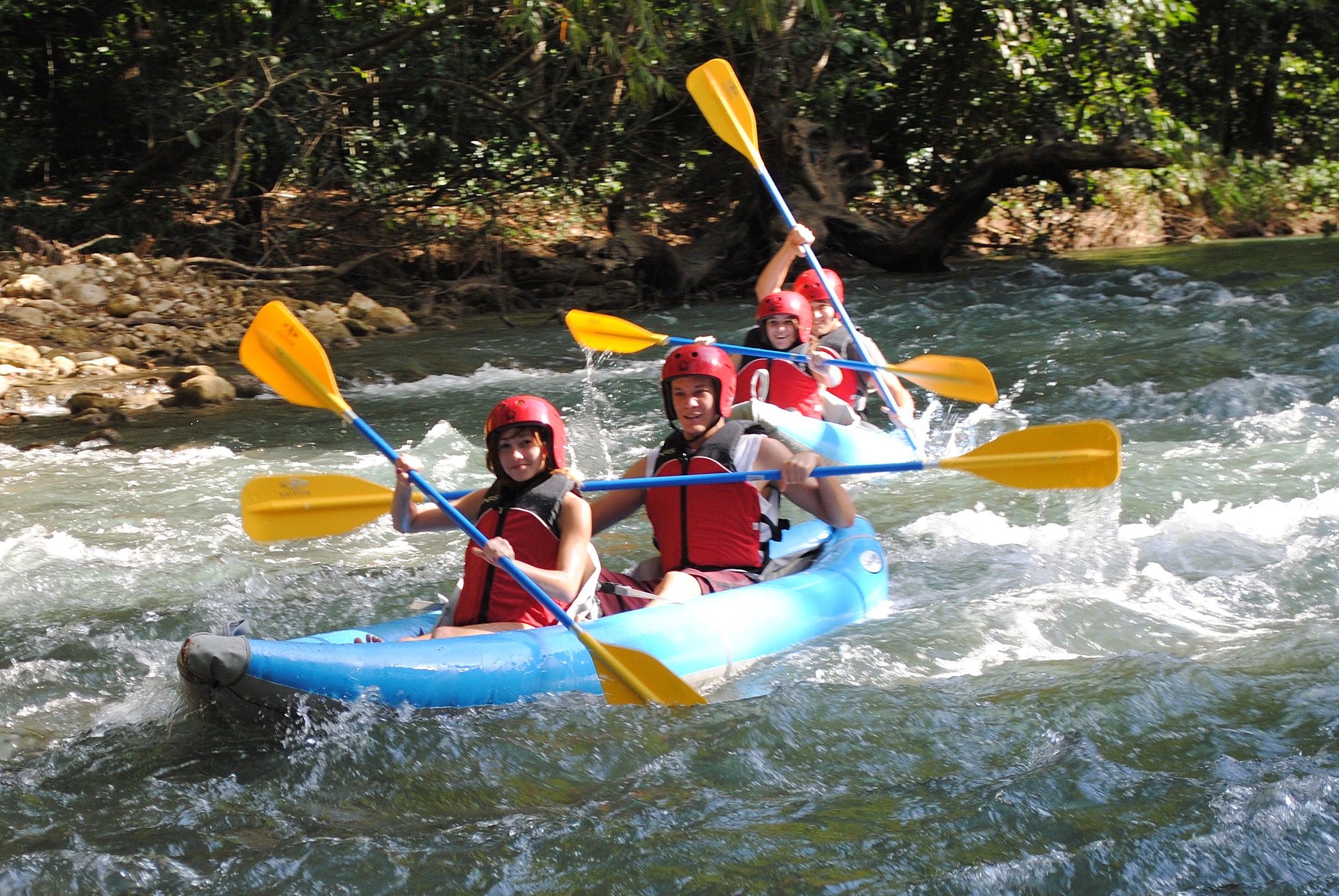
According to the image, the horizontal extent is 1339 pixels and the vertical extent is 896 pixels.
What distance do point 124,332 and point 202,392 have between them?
221cm

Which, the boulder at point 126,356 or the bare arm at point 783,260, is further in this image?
the boulder at point 126,356

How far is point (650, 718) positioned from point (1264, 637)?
1.88 meters

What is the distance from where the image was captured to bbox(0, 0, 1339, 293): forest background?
11.6 m

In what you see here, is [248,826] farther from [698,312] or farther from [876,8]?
[876,8]

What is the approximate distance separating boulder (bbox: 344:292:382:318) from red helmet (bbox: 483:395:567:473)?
7747 millimetres

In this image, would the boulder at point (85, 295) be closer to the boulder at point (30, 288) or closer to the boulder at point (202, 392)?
the boulder at point (30, 288)

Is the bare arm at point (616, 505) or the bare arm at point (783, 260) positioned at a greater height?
the bare arm at point (783, 260)

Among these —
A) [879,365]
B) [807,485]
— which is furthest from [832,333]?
[807,485]

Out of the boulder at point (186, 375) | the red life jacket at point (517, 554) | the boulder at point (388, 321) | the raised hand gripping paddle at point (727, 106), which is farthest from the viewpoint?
the boulder at point (388, 321)

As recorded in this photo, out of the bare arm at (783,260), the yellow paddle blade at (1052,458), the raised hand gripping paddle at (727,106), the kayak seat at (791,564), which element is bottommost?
the kayak seat at (791,564)

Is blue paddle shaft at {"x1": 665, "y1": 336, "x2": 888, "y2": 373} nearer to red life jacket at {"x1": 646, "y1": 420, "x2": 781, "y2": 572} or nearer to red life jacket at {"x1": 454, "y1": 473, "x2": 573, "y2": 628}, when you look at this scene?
red life jacket at {"x1": 646, "y1": 420, "x2": 781, "y2": 572}

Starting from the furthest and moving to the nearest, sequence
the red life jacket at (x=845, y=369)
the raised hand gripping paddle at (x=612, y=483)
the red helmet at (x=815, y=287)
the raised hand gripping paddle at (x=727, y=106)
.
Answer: the raised hand gripping paddle at (x=727, y=106)
the red helmet at (x=815, y=287)
the red life jacket at (x=845, y=369)
the raised hand gripping paddle at (x=612, y=483)

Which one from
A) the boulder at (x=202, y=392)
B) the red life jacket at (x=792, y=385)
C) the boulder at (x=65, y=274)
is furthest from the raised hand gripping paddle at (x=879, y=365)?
the boulder at (x=65, y=274)

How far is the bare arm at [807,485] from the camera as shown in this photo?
12.8ft
